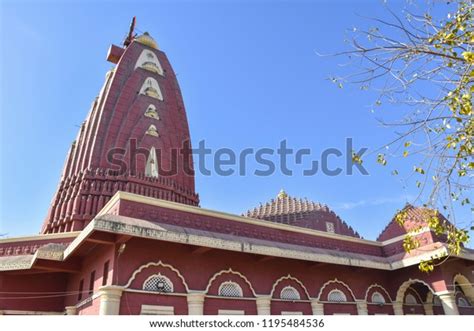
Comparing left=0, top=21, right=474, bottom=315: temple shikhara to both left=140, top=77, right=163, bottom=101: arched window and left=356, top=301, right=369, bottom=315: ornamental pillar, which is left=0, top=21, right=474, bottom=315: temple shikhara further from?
left=140, top=77, right=163, bottom=101: arched window

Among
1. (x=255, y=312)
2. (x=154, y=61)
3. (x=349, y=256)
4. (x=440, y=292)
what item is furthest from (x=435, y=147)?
(x=154, y=61)

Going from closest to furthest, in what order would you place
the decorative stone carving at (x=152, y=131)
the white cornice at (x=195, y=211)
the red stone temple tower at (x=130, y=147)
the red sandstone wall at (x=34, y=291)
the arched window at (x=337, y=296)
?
the white cornice at (x=195, y=211)
the red sandstone wall at (x=34, y=291)
the arched window at (x=337, y=296)
the red stone temple tower at (x=130, y=147)
the decorative stone carving at (x=152, y=131)

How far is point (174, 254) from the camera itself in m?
9.55

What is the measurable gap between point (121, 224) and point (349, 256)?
7353 mm

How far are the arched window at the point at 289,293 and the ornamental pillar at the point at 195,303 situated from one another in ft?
8.92

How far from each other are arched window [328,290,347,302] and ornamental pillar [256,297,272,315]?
8.28 feet

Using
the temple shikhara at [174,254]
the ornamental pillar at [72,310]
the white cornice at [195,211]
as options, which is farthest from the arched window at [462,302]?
the ornamental pillar at [72,310]

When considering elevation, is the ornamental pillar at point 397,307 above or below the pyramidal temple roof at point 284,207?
below

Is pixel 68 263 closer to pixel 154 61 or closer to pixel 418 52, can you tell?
pixel 418 52

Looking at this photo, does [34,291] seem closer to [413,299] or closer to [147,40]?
[413,299]

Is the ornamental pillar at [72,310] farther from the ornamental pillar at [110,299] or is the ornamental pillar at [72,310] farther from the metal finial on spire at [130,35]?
the metal finial on spire at [130,35]

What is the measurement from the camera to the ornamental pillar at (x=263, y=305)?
33.4 feet

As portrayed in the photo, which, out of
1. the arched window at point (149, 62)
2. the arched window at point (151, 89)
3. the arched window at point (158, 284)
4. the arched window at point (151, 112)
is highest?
the arched window at point (149, 62)

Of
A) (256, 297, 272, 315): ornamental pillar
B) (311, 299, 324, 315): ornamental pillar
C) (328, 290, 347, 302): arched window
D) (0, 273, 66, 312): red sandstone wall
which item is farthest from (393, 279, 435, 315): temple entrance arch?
(0, 273, 66, 312): red sandstone wall
